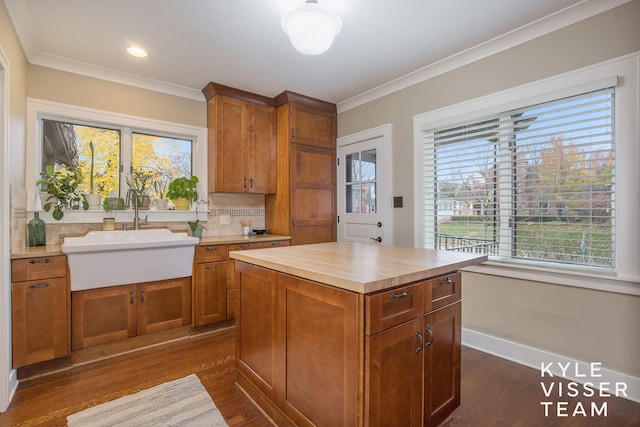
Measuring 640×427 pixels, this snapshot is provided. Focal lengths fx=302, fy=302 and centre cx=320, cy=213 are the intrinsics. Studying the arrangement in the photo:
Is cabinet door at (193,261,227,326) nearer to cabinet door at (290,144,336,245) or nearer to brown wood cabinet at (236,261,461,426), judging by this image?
cabinet door at (290,144,336,245)

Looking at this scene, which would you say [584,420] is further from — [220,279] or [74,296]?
[74,296]

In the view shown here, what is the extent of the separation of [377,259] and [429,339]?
1.52 feet

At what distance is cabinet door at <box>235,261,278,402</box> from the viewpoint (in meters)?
1.64

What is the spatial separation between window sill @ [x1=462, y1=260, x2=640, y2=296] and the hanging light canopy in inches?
84.6

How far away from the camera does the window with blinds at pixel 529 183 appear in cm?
203

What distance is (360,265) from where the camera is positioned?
1477 millimetres

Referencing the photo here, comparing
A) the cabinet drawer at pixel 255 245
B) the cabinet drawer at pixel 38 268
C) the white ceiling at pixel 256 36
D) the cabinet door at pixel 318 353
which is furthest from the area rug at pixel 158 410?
the white ceiling at pixel 256 36

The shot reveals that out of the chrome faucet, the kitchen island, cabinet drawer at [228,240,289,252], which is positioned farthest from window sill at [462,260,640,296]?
the chrome faucet

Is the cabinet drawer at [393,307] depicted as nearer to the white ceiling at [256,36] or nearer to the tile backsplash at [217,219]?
the white ceiling at [256,36]

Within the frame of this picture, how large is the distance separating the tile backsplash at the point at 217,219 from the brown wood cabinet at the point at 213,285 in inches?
24.0

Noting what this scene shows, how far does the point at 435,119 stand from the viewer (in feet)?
9.48

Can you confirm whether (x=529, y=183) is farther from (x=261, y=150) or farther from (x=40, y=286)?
(x=40, y=286)

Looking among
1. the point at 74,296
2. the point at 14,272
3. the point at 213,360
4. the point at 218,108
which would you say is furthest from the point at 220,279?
the point at 218,108

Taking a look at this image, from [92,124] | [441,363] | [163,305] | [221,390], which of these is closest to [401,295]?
[441,363]
